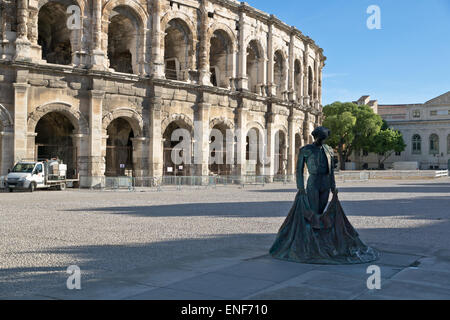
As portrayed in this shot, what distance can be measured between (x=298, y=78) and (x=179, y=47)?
13627mm

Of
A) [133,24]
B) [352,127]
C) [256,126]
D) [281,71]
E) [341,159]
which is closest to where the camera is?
[133,24]

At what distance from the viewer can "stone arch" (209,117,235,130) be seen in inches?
1180

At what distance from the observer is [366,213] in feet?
46.3

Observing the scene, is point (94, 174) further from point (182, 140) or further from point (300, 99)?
point (300, 99)

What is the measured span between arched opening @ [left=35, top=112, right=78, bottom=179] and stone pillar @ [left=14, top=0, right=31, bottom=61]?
196 inches

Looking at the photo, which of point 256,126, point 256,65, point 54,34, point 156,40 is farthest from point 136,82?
point 256,65

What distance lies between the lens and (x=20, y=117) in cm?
2198

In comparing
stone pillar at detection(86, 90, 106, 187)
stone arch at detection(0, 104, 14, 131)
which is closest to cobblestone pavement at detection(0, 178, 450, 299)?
stone arch at detection(0, 104, 14, 131)

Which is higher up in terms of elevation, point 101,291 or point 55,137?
point 55,137

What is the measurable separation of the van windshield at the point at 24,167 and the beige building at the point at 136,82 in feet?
2.75

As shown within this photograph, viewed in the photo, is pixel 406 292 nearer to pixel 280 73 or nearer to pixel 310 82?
pixel 280 73

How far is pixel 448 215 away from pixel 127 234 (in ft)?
30.8

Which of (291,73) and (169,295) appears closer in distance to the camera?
(169,295)
